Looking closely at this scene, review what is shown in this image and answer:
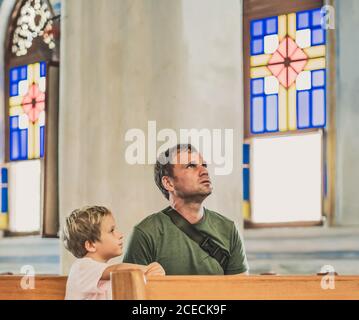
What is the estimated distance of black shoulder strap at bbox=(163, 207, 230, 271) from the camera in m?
2.26

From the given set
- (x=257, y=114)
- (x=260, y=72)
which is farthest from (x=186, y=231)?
(x=260, y=72)

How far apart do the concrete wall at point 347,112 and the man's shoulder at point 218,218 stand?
11.4 inches

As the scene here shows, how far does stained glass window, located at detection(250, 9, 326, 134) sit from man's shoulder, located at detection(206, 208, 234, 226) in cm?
24

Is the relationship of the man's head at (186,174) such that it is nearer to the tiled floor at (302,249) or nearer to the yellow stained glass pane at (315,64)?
the tiled floor at (302,249)

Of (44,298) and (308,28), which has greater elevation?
(308,28)

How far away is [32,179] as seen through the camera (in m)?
2.54

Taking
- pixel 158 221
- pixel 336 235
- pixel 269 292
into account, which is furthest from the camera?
pixel 158 221

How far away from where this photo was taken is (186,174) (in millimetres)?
2301

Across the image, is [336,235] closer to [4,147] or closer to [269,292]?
[269,292]

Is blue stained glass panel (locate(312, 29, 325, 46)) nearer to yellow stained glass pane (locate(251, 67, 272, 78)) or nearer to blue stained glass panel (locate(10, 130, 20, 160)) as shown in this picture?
yellow stained glass pane (locate(251, 67, 272, 78))

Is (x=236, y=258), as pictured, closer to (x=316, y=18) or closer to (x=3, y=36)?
(x=316, y=18)

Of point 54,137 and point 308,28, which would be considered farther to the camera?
point 54,137

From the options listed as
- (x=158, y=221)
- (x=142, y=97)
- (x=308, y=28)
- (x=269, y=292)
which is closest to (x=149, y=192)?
(x=158, y=221)

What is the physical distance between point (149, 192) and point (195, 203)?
13 centimetres
